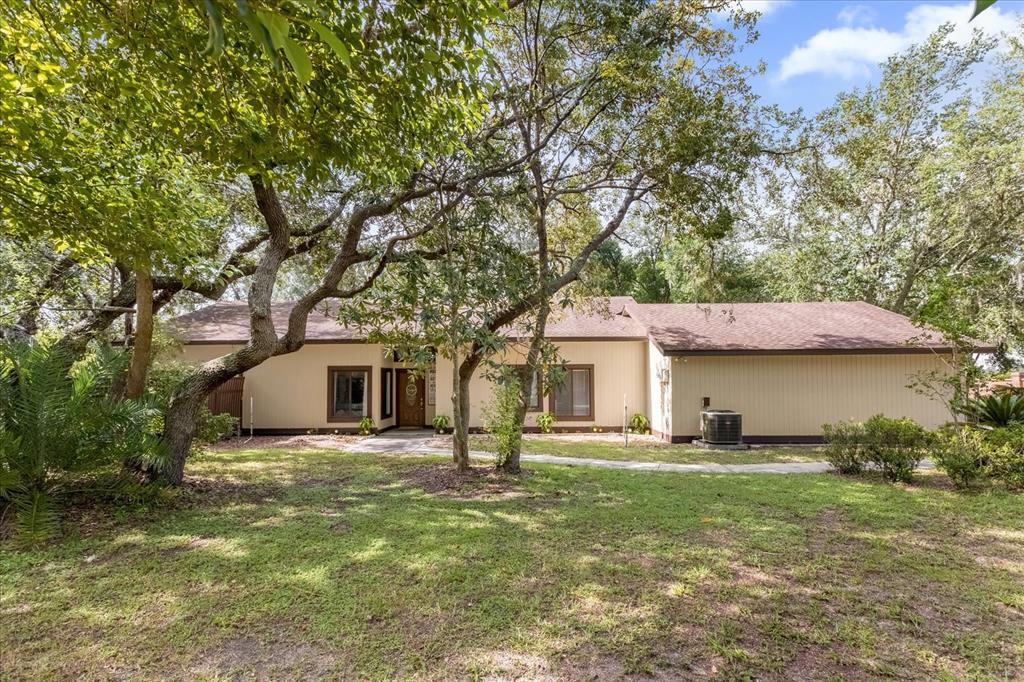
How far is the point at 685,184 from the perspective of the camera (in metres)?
8.46

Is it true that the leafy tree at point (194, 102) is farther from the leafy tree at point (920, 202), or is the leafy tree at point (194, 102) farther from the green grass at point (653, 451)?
the leafy tree at point (920, 202)

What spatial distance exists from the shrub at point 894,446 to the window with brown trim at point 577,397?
7779mm

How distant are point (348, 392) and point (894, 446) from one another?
509 inches

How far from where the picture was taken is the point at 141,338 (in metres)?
7.16

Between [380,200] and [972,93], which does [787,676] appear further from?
[972,93]

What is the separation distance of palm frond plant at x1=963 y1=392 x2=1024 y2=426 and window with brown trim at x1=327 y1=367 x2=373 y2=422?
13621 millimetres

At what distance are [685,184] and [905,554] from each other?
19.0 ft

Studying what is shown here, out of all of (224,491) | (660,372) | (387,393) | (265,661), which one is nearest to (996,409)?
(660,372)

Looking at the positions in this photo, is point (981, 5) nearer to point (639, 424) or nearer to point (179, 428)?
point (179, 428)

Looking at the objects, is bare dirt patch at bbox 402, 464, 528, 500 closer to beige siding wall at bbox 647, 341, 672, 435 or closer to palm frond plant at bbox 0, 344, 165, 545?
palm frond plant at bbox 0, 344, 165, 545

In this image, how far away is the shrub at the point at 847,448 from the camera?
28.9ft

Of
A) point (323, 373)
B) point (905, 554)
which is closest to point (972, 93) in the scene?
point (905, 554)

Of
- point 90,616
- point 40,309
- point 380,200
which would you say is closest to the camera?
point 90,616

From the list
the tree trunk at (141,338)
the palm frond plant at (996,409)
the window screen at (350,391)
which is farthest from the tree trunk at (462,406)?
the palm frond plant at (996,409)
